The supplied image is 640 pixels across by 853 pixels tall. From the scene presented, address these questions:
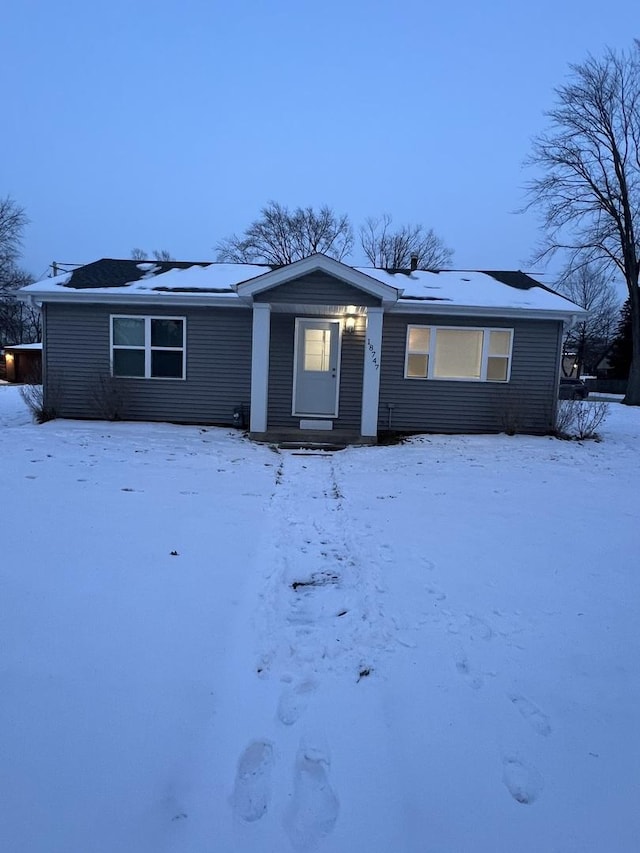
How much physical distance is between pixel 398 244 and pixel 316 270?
30414 millimetres

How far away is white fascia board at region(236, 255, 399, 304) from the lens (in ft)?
27.9

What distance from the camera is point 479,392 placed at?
1008 cm

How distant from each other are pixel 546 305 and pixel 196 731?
9.93m

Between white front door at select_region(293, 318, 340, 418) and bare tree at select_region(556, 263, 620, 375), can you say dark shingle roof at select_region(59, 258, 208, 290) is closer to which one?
white front door at select_region(293, 318, 340, 418)

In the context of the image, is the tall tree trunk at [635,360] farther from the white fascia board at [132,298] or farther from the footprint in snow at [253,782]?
the footprint in snow at [253,782]

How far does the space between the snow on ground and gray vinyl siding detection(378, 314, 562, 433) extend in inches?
197

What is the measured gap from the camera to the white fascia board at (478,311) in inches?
372

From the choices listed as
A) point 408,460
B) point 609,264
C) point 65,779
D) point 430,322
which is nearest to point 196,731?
point 65,779

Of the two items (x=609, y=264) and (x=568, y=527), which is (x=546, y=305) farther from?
(x=609, y=264)

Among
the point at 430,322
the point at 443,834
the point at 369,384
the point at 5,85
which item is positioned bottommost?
the point at 443,834

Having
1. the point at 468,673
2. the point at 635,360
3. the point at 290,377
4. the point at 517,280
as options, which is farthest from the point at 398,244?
the point at 468,673

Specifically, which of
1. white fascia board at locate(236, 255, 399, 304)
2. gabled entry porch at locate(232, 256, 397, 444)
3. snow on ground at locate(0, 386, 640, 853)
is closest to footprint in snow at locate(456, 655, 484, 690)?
snow on ground at locate(0, 386, 640, 853)

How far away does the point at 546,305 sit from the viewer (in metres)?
9.70

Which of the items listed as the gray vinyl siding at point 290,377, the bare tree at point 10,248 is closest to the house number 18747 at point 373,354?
the gray vinyl siding at point 290,377
